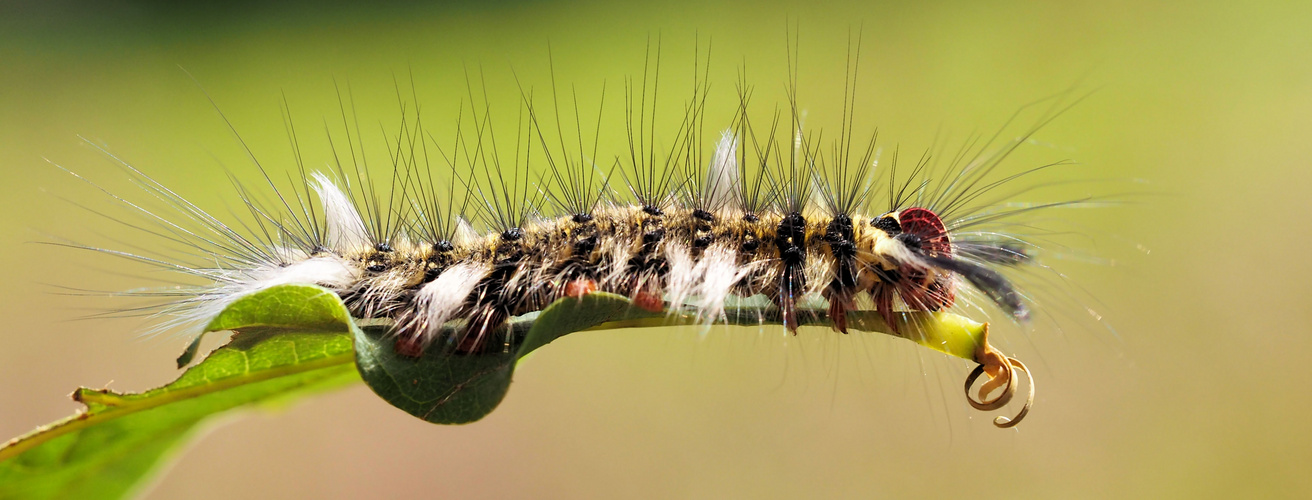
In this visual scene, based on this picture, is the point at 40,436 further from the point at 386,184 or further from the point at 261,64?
the point at 261,64

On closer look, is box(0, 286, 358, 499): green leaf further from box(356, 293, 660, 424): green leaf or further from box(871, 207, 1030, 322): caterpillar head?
box(871, 207, 1030, 322): caterpillar head

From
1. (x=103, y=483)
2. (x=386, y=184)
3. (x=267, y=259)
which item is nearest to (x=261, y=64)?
(x=386, y=184)

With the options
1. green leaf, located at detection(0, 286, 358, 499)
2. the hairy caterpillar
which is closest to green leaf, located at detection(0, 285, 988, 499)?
green leaf, located at detection(0, 286, 358, 499)

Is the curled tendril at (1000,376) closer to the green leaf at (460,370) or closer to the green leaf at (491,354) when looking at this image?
the green leaf at (491,354)

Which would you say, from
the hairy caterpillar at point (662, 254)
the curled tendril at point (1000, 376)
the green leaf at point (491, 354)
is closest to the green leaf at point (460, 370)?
the green leaf at point (491, 354)

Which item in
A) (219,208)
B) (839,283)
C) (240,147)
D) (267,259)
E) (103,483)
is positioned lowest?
(103,483)

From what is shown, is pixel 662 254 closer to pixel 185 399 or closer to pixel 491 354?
pixel 491 354

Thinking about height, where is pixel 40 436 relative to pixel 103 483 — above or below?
above
